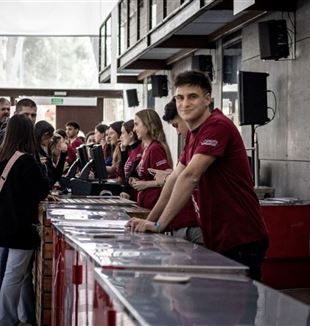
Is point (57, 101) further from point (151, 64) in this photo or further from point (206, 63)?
point (206, 63)

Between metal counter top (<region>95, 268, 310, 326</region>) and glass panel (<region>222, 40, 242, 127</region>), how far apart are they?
800 cm

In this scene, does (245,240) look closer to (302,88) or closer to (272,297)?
(272,297)

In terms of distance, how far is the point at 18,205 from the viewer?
580cm

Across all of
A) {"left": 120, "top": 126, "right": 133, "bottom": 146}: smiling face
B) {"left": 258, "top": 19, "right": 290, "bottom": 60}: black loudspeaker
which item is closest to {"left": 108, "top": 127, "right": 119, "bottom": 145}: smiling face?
{"left": 120, "top": 126, "right": 133, "bottom": 146}: smiling face

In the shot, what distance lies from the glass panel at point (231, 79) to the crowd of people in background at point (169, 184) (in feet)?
6.55

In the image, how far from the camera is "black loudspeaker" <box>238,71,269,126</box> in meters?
8.77

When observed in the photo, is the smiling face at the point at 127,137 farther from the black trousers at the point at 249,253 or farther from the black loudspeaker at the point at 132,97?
the black loudspeaker at the point at 132,97

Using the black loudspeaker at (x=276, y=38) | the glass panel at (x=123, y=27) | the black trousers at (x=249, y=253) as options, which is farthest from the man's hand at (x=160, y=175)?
the glass panel at (x=123, y=27)

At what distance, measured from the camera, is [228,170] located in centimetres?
420

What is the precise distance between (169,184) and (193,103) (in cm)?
54

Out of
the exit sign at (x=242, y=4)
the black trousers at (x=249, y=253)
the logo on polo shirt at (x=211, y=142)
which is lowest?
the black trousers at (x=249, y=253)

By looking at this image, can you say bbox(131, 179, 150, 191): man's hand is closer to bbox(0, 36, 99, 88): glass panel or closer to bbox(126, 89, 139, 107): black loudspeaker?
bbox(126, 89, 139, 107): black loudspeaker

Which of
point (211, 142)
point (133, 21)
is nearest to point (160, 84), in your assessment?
point (133, 21)

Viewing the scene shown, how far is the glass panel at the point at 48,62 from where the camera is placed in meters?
22.9
